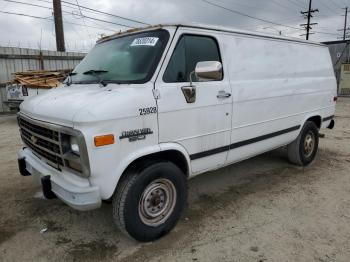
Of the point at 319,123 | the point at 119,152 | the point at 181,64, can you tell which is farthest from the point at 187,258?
the point at 319,123

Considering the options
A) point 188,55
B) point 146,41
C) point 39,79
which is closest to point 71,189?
point 146,41

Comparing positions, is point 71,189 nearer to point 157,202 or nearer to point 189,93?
point 157,202

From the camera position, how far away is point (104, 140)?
2.68 meters

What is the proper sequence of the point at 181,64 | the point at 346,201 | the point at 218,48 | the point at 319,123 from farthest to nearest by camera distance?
the point at 319,123 → the point at 346,201 → the point at 218,48 → the point at 181,64

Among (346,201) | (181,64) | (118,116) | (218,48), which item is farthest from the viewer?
(346,201)

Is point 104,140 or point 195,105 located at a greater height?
point 195,105

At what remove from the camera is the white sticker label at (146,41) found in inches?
131

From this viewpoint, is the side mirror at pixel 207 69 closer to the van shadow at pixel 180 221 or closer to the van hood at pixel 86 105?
the van hood at pixel 86 105

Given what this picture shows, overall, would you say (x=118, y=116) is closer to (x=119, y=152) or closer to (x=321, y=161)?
(x=119, y=152)

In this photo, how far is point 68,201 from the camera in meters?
2.82

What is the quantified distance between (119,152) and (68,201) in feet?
2.10

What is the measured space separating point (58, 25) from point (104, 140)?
1384cm

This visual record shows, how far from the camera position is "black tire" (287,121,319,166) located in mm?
5504

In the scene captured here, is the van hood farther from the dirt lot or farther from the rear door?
the dirt lot
